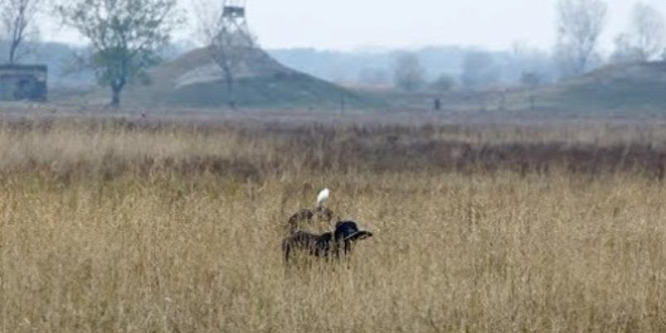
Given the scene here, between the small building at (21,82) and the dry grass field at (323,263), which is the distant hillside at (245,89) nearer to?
the small building at (21,82)

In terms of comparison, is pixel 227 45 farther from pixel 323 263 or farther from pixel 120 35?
pixel 323 263

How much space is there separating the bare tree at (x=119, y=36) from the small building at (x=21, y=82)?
317 centimetres

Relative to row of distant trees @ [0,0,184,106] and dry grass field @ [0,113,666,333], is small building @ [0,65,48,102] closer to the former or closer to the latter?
row of distant trees @ [0,0,184,106]

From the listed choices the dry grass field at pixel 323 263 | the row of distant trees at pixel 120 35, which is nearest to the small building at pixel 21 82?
the row of distant trees at pixel 120 35

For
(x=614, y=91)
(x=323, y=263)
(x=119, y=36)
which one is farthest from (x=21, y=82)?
(x=323, y=263)

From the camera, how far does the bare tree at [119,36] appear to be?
71.9 metres

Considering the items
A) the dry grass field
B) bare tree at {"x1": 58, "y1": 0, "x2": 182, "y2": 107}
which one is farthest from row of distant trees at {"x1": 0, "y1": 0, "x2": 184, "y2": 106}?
the dry grass field

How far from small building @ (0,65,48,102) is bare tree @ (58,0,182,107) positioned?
317cm

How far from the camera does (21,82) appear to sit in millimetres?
72312

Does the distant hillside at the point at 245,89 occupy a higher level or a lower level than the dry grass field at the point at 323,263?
lower

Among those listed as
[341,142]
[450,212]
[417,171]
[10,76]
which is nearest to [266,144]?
[341,142]

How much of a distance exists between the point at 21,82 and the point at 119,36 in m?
6.01

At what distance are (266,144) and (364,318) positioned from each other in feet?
66.2

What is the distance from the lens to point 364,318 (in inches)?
348
